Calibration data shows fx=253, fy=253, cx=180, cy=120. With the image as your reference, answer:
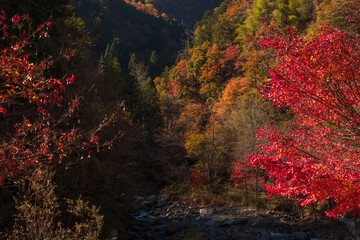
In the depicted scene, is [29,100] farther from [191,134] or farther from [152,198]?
[191,134]

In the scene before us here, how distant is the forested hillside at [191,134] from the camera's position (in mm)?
4766

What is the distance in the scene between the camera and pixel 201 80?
39.7 metres

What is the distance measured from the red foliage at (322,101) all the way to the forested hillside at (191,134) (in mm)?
32

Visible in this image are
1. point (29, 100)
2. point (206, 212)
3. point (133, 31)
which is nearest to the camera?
point (29, 100)

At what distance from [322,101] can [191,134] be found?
21.4m

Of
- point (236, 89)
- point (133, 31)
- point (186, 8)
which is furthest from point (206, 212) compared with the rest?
point (186, 8)

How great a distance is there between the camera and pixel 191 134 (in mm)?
26328

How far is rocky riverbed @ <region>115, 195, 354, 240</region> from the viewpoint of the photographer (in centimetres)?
1194

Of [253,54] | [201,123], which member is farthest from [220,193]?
[253,54]

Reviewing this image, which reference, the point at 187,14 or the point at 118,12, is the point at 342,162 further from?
the point at 187,14

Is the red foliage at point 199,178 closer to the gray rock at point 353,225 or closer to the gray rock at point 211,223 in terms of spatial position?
the gray rock at point 211,223

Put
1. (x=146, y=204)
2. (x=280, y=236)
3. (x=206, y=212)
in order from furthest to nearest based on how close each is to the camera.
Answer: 1. (x=146, y=204)
2. (x=206, y=212)
3. (x=280, y=236)

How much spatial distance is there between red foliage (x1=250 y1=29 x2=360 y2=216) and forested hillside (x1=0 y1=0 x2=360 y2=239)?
3 cm

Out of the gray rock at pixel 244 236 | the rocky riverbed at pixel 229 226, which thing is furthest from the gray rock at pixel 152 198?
the gray rock at pixel 244 236
